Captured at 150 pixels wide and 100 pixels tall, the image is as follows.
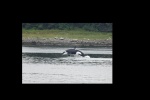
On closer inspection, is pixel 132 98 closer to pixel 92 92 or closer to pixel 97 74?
pixel 92 92

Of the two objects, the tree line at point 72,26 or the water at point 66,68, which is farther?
the tree line at point 72,26

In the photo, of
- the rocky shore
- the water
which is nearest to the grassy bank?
the rocky shore

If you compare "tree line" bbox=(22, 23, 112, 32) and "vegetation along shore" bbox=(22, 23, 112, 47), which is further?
"vegetation along shore" bbox=(22, 23, 112, 47)

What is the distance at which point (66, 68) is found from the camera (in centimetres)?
1108

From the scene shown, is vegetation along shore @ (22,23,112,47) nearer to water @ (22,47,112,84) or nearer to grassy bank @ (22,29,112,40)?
grassy bank @ (22,29,112,40)

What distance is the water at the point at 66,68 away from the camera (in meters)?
8.89

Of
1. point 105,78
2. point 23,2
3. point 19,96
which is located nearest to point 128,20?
point 23,2

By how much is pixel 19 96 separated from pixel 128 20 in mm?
1321

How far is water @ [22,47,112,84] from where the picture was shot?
889 cm

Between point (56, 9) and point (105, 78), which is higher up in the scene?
point (56, 9)

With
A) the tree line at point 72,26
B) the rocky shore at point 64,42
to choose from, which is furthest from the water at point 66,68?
the rocky shore at point 64,42

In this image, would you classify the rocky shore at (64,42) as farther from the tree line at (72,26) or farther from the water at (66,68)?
the water at (66,68)

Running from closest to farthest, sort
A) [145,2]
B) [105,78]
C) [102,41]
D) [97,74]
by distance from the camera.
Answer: [145,2] < [105,78] < [97,74] < [102,41]

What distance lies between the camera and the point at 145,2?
4055 mm
